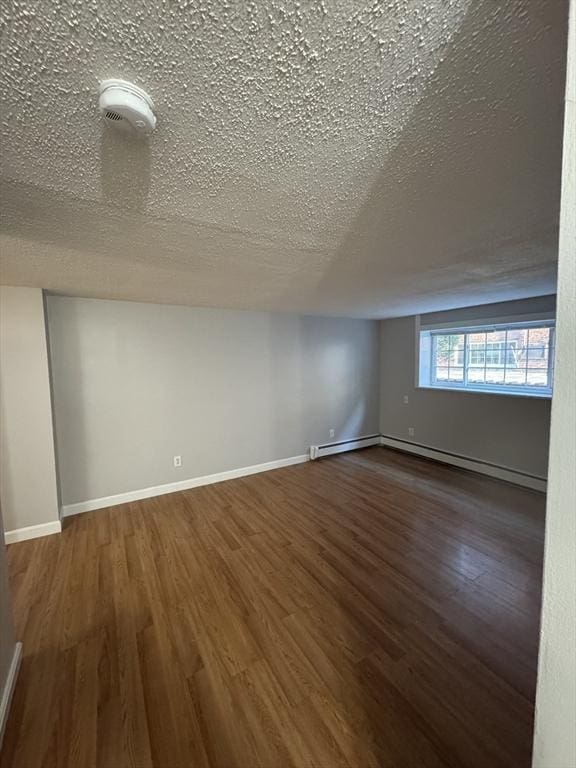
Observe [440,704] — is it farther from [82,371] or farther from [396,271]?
[82,371]

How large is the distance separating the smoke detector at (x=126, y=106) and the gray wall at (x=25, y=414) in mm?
2383

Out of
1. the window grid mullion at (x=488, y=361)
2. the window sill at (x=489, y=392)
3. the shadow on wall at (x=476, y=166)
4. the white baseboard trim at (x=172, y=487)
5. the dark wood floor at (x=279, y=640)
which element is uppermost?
the shadow on wall at (x=476, y=166)

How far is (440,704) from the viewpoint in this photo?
1.23 meters

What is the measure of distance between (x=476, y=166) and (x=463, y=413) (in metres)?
3.55

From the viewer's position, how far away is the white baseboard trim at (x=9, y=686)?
46.3 inches

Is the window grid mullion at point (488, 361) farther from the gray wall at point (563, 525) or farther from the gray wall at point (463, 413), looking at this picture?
the gray wall at point (563, 525)

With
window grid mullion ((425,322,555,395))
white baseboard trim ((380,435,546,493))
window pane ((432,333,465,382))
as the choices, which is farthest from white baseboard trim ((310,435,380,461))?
window pane ((432,333,465,382))

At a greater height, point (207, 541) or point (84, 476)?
point (84, 476)

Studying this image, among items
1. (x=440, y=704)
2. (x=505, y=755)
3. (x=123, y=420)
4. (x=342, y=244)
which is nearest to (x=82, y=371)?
(x=123, y=420)

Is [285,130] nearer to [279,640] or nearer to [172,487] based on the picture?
[279,640]

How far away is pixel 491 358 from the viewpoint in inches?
146

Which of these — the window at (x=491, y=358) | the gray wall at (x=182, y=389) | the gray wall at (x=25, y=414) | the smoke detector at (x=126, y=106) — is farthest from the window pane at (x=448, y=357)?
the gray wall at (x=25, y=414)

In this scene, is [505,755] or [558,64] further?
[505,755]

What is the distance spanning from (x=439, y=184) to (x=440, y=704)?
212 cm
